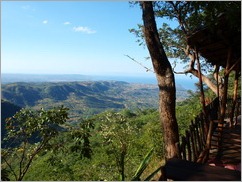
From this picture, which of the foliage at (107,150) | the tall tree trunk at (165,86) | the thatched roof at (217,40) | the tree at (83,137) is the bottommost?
the foliage at (107,150)

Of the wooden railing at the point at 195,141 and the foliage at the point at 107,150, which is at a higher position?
the wooden railing at the point at 195,141

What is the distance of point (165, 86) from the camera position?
18.1ft

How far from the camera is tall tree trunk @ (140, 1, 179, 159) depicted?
17.9 ft

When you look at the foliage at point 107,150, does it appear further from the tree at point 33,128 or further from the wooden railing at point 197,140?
the wooden railing at point 197,140

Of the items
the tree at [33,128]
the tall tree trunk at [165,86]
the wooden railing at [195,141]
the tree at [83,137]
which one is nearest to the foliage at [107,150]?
the tree at [83,137]

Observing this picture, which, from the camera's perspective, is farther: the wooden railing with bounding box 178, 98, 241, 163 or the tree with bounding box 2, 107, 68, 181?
the tree with bounding box 2, 107, 68, 181

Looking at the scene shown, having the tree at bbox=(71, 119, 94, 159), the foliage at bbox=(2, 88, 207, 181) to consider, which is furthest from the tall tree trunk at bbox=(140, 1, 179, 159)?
the tree at bbox=(71, 119, 94, 159)

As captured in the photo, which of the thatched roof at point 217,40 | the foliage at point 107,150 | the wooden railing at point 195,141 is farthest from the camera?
the foliage at point 107,150

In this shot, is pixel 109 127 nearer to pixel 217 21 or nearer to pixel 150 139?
pixel 150 139

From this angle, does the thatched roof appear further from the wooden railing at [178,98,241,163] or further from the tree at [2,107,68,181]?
the tree at [2,107,68,181]

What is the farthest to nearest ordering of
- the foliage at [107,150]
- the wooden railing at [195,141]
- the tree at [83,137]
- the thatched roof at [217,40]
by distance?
the foliage at [107,150] → the tree at [83,137] → the thatched roof at [217,40] → the wooden railing at [195,141]

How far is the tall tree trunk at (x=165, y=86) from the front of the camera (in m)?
5.46

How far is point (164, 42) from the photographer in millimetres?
14812

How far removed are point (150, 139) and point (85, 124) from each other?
26.4 feet
